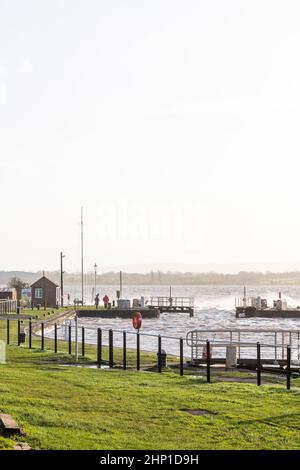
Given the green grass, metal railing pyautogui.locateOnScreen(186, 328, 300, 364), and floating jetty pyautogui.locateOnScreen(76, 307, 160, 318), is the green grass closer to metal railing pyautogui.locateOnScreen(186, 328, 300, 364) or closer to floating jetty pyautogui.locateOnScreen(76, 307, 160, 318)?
metal railing pyautogui.locateOnScreen(186, 328, 300, 364)

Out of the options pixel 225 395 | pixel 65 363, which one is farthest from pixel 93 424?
pixel 65 363

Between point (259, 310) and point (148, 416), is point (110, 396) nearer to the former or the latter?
point (148, 416)

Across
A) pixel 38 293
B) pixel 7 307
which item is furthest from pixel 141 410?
pixel 38 293

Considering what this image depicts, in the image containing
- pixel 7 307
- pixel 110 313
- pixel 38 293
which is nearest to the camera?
→ pixel 7 307

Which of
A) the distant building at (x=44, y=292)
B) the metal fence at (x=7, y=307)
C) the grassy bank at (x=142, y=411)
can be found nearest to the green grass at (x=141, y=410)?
the grassy bank at (x=142, y=411)

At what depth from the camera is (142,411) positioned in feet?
48.4

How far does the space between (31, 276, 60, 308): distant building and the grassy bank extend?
65.1m

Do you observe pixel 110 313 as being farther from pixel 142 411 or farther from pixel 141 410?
pixel 142 411

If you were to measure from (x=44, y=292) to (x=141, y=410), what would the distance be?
7223cm

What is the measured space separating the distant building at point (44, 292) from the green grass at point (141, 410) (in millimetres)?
64490

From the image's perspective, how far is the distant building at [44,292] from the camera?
8600 cm

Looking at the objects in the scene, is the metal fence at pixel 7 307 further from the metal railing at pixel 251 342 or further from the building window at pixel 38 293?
the building window at pixel 38 293

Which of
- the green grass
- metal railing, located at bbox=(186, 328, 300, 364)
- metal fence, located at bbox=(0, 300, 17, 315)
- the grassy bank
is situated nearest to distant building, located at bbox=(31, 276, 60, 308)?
metal fence, located at bbox=(0, 300, 17, 315)
